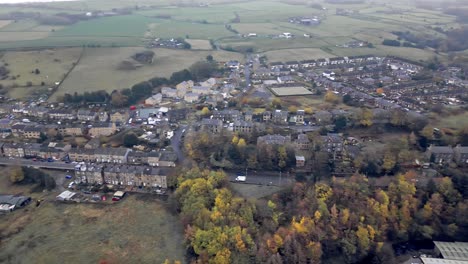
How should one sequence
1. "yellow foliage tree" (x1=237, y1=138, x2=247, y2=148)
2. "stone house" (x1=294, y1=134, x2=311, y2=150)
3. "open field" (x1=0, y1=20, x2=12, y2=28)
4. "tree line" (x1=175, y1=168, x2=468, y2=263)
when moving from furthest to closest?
"open field" (x1=0, y1=20, x2=12, y2=28) < "stone house" (x1=294, y1=134, x2=311, y2=150) < "yellow foliage tree" (x1=237, y1=138, x2=247, y2=148) < "tree line" (x1=175, y1=168, x2=468, y2=263)

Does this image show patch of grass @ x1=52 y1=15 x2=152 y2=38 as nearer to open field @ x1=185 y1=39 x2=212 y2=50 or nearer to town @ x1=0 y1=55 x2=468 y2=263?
open field @ x1=185 y1=39 x2=212 y2=50

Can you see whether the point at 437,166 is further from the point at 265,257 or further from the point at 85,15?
the point at 85,15

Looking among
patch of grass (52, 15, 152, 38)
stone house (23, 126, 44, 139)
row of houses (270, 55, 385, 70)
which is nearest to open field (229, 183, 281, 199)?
stone house (23, 126, 44, 139)

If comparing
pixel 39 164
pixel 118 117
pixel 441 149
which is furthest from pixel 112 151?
pixel 441 149

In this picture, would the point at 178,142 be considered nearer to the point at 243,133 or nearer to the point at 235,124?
the point at 235,124

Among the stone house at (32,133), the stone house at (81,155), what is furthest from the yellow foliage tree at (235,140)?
the stone house at (32,133)

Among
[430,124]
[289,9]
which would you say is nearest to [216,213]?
[430,124]

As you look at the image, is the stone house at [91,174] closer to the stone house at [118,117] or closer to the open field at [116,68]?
the stone house at [118,117]
